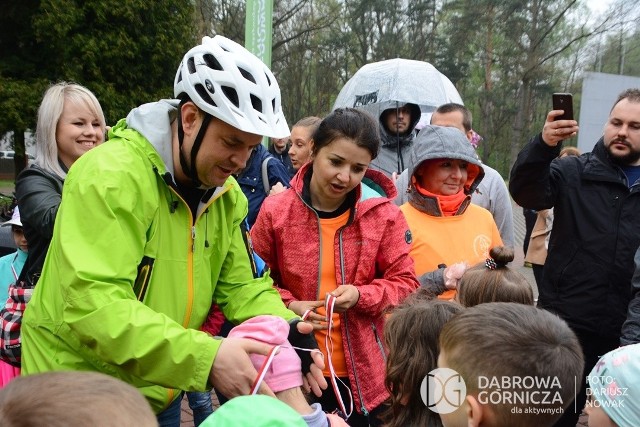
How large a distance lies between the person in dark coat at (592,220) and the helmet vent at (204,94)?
208 cm

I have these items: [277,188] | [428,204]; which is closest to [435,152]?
[428,204]

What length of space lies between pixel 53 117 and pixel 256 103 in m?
1.71

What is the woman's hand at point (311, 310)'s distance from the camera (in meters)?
2.69

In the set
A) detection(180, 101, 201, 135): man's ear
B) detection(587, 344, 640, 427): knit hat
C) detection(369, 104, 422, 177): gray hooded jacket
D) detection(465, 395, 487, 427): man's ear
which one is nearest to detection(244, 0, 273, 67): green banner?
detection(369, 104, 422, 177): gray hooded jacket

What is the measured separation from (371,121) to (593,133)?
48.0ft

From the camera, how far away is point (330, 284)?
2980 millimetres

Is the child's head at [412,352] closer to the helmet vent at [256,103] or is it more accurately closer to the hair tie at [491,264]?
the hair tie at [491,264]

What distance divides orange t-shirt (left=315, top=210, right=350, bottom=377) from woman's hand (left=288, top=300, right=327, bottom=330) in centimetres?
13

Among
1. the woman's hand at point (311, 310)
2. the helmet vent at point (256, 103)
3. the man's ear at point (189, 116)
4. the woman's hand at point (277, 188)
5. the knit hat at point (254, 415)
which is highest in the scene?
the helmet vent at point (256, 103)

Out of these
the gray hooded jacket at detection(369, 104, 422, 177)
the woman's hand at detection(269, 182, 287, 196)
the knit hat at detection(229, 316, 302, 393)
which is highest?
the gray hooded jacket at detection(369, 104, 422, 177)

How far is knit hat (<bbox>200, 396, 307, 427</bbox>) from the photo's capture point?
1223 mm

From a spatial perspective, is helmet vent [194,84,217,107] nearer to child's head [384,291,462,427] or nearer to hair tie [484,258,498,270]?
child's head [384,291,462,427]

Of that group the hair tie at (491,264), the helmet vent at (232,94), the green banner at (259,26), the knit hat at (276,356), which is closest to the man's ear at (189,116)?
the helmet vent at (232,94)

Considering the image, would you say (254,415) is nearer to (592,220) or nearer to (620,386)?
(620,386)
